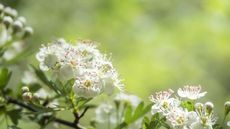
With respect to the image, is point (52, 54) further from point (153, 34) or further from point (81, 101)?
point (153, 34)

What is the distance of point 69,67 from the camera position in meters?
1.29

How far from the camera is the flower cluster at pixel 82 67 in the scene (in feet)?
4.21

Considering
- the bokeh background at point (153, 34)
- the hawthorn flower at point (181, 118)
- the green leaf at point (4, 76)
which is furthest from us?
the bokeh background at point (153, 34)

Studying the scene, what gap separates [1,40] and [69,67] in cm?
46

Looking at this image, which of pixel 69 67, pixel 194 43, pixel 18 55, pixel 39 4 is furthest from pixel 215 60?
pixel 69 67

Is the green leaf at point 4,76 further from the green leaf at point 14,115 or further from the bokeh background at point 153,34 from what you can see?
the bokeh background at point 153,34

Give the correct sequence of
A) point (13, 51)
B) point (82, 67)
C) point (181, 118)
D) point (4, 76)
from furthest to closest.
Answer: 1. point (13, 51)
2. point (4, 76)
3. point (82, 67)
4. point (181, 118)

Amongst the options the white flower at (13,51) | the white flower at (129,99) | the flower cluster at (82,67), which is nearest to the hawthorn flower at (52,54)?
the flower cluster at (82,67)

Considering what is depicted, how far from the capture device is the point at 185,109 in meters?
1.24

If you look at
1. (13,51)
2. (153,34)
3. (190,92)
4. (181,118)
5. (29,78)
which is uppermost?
(153,34)

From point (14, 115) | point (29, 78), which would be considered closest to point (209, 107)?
point (14, 115)

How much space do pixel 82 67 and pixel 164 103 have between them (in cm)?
20

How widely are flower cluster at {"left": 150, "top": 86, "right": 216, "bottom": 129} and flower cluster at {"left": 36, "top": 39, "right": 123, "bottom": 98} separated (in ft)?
0.38

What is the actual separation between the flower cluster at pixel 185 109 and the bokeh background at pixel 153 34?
2.92 m
